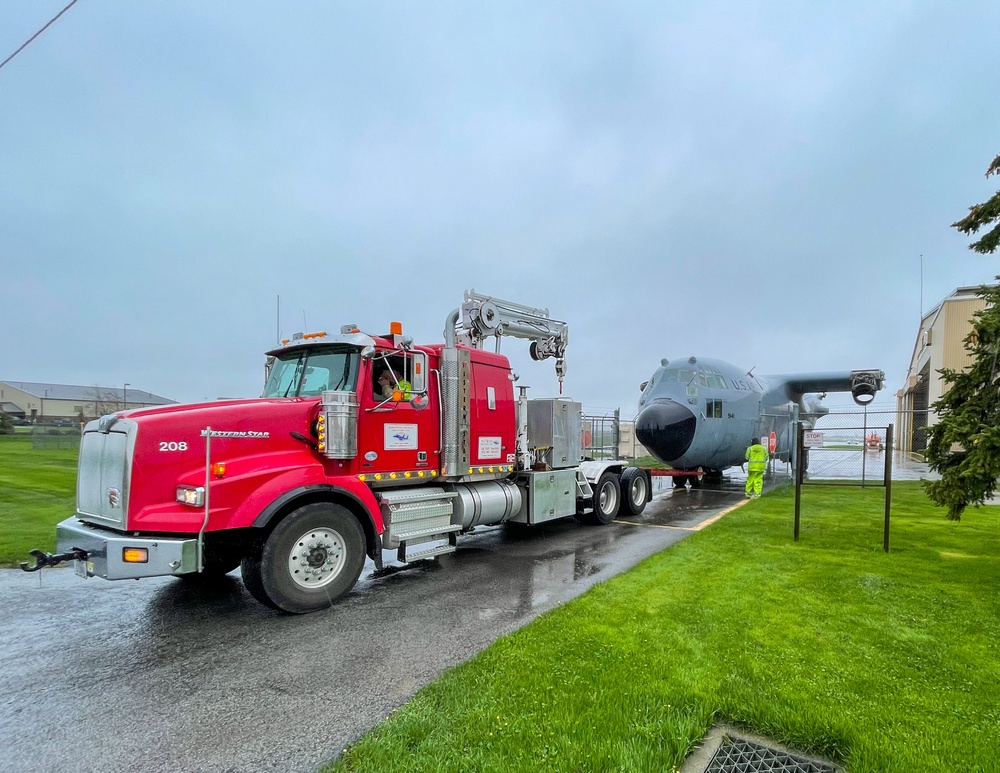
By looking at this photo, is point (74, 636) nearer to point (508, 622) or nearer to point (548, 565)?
point (508, 622)

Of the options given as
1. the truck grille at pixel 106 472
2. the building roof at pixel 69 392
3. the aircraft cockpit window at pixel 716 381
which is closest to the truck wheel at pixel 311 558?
the truck grille at pixel 106 472

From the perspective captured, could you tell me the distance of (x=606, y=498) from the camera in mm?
11172

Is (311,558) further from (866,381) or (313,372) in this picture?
(866,381)

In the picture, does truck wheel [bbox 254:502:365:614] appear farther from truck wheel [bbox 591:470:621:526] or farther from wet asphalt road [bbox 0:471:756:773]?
truck wheel [bbox 591:470:621:526]

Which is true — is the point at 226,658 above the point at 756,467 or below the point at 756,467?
below

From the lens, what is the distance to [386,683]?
13.4 ft

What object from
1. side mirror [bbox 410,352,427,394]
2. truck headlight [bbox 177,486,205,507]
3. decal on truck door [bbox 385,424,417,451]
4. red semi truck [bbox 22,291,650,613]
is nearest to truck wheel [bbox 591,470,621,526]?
red semi truck [bbox 22,291,650,613]

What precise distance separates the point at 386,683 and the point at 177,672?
1.65m

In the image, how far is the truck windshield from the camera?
6.57m

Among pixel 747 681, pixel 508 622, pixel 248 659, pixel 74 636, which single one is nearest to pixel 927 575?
pixel 747 681

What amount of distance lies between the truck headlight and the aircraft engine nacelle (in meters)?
20.3

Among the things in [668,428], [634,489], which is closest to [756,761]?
[634,489]

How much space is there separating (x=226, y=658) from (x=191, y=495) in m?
1.43

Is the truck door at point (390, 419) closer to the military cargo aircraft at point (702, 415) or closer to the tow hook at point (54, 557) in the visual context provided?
the tow hook at point (54, 557)
